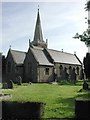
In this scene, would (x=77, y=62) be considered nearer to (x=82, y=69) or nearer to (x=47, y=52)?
(x=82, y=69)

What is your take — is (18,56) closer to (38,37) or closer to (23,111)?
(38,37)

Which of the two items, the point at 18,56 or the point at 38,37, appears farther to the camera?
the point at 38,37

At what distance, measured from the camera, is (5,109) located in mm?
13141

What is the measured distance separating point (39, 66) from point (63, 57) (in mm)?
12641

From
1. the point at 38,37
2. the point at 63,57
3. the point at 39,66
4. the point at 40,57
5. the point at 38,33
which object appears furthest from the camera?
the point at 38,33

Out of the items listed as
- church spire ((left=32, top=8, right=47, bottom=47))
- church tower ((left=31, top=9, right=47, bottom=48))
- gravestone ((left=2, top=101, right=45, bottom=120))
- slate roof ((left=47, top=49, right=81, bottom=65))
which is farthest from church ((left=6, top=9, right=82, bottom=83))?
gravestone ((left=2, top=101, right=45, bottom=120))

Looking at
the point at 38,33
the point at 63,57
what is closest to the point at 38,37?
the point at 38,33

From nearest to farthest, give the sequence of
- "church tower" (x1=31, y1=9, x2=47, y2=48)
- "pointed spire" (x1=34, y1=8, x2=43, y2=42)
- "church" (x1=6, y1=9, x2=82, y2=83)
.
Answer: "church" (x1=6, y1=9, x2=82, y2=83)
"church tower" (x1=31, y1=9, x2=47, y2=48)
"pointed spire" (x1=34, y1=8, x2=43, y2=42)

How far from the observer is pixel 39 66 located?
2235 inches

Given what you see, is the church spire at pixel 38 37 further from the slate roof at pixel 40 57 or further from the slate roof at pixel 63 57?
the slate roof at pixel 40 57

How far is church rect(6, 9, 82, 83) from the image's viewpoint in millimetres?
57656

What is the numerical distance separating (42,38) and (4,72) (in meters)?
16.5

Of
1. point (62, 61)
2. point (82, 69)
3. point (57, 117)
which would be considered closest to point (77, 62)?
point (82, 69)

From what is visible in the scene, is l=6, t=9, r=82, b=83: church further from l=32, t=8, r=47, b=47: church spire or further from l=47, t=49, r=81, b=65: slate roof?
l=32, t=8, r=47, b=47: church spire
